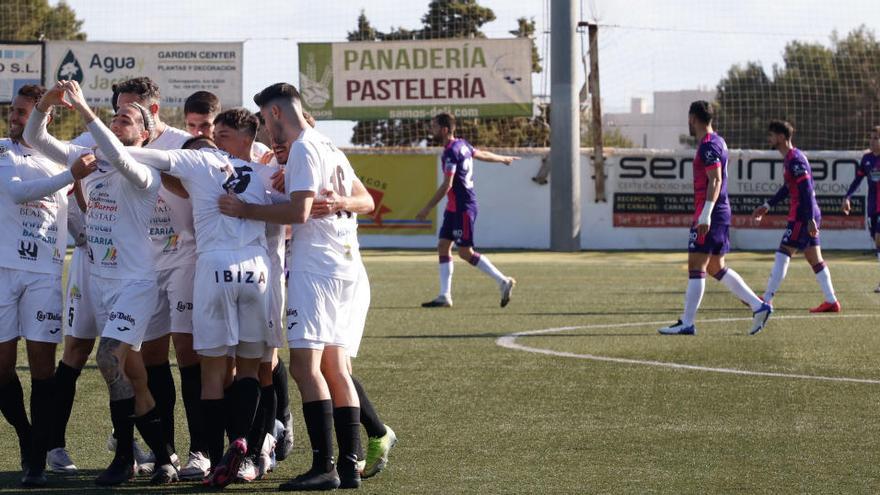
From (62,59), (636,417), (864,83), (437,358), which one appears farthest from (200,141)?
(864,83)

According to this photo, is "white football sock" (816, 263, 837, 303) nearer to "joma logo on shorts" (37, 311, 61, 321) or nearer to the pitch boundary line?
the pitch boundary line

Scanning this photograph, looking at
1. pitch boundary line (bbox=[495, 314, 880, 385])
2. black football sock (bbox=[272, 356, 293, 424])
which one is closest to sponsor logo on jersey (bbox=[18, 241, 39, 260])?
black football sock (bbox=[272, 356, 293, 424])

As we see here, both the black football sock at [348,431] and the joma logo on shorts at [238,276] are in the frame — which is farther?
the black football sock at [348,431]

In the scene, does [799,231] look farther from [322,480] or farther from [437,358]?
[322,480]

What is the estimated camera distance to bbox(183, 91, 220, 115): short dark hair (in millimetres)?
7520

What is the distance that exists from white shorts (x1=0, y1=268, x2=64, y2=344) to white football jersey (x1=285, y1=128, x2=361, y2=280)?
55.7 inches

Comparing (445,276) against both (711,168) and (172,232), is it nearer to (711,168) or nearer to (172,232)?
(711,168)

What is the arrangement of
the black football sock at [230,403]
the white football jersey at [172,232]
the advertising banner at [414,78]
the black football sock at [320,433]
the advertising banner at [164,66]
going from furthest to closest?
1. the advertising banner at [164,66]
2. the advertising banner at [414,78]
3. the white football jersey at [172,232]
4. the black football sock at [230,403]
5. the black football sock at [320,433]

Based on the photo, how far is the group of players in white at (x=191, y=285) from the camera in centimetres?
660

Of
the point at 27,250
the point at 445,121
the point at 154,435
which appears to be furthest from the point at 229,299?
the point at 445,121

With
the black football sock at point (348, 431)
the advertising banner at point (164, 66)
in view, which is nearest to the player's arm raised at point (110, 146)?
the black football sock at point (348, 431)

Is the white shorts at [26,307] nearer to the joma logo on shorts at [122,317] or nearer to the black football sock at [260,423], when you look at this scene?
the joma logo on shorts at [122,317]

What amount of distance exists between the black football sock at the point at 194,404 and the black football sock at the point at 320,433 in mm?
616

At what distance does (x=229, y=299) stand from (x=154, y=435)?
0.91m
